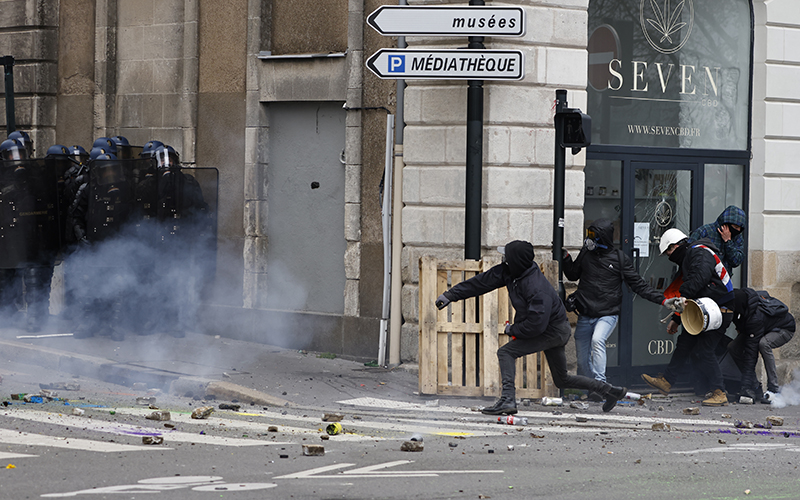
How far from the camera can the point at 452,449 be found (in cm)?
692

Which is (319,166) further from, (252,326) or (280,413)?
(280,413)

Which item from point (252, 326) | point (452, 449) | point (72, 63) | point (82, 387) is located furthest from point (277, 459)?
point (72, 63)

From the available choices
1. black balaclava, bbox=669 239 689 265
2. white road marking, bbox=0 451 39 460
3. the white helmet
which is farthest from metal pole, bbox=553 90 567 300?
white road marking, bbox=0 451 39 460

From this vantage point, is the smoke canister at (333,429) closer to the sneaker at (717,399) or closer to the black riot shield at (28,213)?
the sneaker at (717,399)

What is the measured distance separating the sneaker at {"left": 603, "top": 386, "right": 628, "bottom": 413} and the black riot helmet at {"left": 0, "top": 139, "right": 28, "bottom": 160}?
7.45 m

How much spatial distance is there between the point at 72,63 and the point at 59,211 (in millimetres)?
2589

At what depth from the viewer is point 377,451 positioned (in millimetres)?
6738

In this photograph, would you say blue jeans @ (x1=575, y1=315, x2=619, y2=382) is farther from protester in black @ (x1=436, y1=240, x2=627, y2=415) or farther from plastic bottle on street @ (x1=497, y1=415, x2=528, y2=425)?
plastic bottle on street @ (x1=497, y1=415, x2=528, y2=425)

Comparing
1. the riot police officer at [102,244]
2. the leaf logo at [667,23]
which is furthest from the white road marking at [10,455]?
the leaf logo at [667,23]

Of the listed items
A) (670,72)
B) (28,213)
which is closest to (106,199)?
(28,213)

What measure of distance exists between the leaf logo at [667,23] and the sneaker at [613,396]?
4.22 metres

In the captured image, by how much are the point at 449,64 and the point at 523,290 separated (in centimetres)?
222

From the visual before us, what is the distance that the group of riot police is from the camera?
12.0m

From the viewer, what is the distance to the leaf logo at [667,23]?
1127cm
